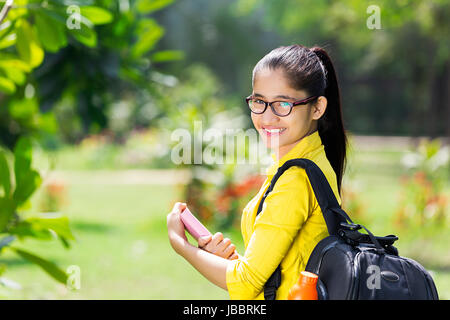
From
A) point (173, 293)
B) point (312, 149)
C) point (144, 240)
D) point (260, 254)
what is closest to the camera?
point (260, 254)

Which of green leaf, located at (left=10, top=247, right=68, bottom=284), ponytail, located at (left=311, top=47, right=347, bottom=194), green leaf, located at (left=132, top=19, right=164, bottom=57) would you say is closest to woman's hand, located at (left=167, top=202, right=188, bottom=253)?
ponytail, located at (left=311, top=47, right=347, bottom=194)

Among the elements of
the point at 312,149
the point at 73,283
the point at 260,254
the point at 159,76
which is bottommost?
the point at 73,283

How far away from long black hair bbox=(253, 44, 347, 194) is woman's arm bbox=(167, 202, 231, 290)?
0.47 meters

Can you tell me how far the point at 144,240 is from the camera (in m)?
8.03

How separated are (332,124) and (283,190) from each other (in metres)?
0.39

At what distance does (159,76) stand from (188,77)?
22.4 meters

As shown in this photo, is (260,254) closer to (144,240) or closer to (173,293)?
(173,293)

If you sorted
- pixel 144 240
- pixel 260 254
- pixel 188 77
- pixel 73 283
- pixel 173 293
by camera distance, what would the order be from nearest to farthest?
pixel 260 254, pixel 73 283, pixel 173 293, pixel 144 240, pixel 188 77

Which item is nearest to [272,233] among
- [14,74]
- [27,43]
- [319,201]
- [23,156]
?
[319,201]

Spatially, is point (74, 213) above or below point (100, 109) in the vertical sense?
below

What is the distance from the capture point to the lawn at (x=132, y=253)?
219 inches

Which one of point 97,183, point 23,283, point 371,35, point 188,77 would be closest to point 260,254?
point 23,283

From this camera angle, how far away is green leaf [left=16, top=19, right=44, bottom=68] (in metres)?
2.49

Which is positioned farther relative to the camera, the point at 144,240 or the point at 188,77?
the point at 188,77
